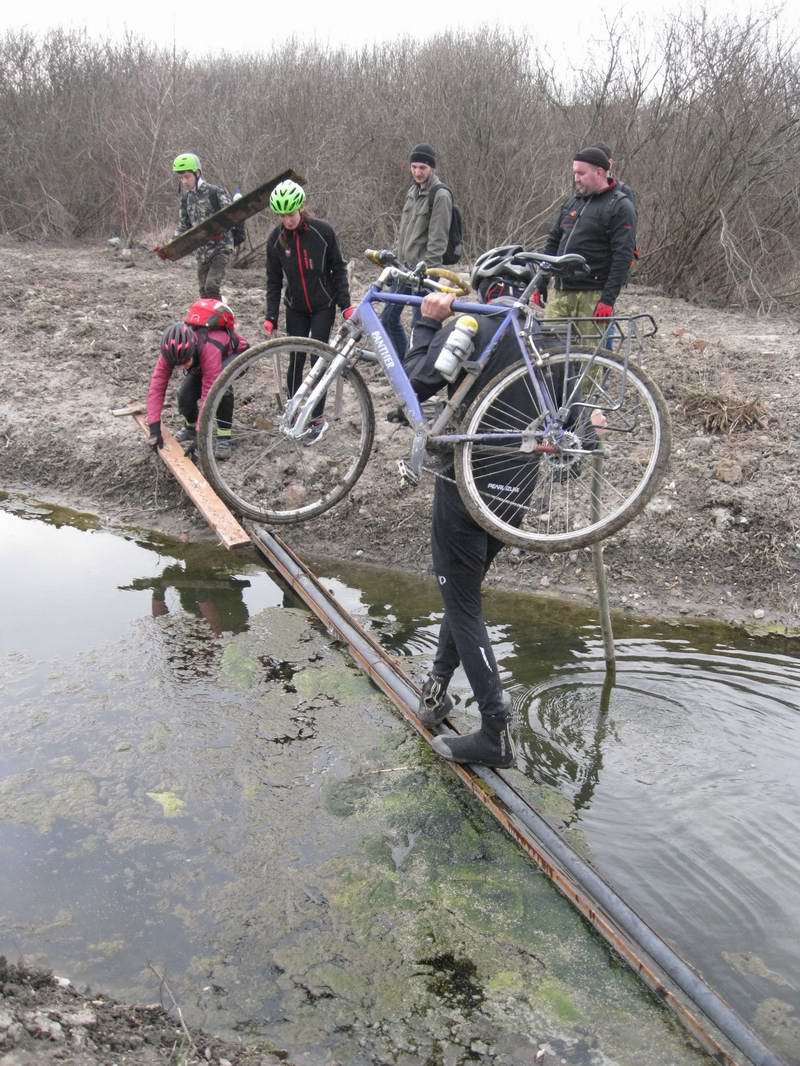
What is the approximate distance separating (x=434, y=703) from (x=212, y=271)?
591 centimetres

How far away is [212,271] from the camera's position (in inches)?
355

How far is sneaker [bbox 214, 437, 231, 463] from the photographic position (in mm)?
7287

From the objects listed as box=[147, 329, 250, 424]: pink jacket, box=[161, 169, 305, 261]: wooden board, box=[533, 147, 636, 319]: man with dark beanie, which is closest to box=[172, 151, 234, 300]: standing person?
box=[161, 169, 305, 261]: wooden board

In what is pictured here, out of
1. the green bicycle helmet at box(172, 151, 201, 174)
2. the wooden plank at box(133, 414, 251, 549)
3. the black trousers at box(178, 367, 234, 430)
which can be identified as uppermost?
the green bicycle helmet at box(172, 151, 201, 174)

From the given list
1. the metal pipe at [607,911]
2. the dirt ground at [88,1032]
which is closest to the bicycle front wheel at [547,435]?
the metal pipe at [607,911]

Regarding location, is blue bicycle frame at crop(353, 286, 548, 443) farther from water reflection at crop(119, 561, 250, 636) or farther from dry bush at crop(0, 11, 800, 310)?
dry bush at crop(0, 11, 800, 310)

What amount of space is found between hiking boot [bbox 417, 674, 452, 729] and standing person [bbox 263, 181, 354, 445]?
2792 millimetres

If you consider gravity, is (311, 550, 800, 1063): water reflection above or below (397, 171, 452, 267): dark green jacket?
below

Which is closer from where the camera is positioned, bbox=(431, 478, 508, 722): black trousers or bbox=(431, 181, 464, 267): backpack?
bbox=(431, 478, 508, 722): black trousers

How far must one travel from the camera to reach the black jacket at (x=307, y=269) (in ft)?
22.7

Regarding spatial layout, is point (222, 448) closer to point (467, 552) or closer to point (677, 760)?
point (467, 552)

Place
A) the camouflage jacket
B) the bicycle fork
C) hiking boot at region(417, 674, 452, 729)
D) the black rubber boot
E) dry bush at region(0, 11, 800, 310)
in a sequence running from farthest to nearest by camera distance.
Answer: dry bush at region(0, 11, 800, 310) → the camouflage jacket → the bicycle fork → hiking boot at region(417, 674, 452, 729) → the black rubber boot

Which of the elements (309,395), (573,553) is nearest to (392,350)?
(309,395)

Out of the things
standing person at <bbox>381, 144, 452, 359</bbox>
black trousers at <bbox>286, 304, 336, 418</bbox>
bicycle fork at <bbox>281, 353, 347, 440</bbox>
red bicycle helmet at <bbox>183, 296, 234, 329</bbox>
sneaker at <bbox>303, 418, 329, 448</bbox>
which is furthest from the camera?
standing person at <bbox>381, 144, 452, 359</bbox>
